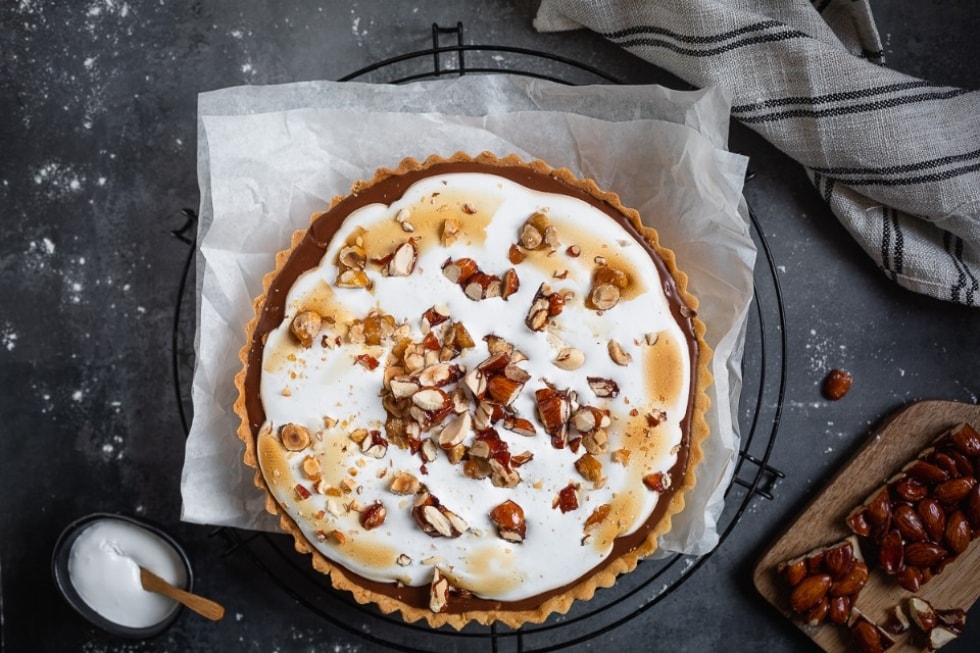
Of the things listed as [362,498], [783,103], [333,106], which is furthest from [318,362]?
[783,103]

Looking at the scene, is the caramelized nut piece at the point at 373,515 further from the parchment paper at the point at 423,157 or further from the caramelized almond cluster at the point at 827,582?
the caramelized almond cluster at the point at 827,582

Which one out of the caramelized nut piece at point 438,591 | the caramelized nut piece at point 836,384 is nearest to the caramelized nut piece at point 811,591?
the caramelized nut piece at point 836,384

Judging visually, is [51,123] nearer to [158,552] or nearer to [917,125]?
[158,552]

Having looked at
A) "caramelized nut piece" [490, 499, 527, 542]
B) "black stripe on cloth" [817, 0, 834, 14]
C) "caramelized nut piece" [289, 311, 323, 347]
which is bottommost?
"caramelized nut piece" [490, 499, 527, 542]

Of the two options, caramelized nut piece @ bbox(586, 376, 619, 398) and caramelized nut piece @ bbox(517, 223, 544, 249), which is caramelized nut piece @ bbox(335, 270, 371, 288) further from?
caramelized nut piece @ bbox(586, 376, 619, 398)

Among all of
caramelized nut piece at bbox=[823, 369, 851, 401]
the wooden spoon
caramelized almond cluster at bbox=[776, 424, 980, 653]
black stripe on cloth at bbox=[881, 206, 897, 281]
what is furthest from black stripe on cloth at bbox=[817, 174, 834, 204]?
the wooden spoon

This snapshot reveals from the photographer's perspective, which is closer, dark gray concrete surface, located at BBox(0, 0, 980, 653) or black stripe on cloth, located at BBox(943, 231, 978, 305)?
black stripe on cloth, located at BBox(943, 231, 978, 305)
